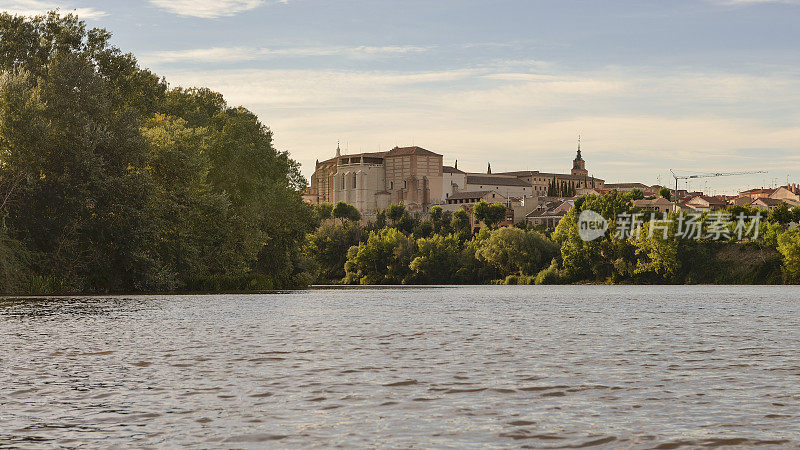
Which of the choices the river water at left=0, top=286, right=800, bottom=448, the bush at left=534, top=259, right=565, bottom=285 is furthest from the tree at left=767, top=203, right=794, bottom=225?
the river water at left=0, top=286, right=800, bottom=448

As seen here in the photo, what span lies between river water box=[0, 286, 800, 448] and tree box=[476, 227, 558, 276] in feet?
332

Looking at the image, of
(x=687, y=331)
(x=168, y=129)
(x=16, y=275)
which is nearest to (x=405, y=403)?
(x=687, y=331)

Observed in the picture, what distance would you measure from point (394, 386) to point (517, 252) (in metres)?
118

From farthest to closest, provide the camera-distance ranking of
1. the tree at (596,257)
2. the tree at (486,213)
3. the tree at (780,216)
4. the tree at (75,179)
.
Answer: the tree at (486,213) → the tree at (780,216) → the tree at (596,257) → the tree at (75,179)

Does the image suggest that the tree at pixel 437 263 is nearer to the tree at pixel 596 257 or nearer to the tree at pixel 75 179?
the tree at pixel 596 257

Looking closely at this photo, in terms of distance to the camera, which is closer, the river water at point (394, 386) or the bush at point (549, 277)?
the river water at point (394, 386)

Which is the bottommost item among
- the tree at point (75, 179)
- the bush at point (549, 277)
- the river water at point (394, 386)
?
the bush at point (549, 277)

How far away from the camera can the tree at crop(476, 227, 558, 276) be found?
132 meters

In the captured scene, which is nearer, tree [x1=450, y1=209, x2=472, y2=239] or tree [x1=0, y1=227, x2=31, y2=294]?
tree [x1=0, y1=227, x2=31, y2=294]

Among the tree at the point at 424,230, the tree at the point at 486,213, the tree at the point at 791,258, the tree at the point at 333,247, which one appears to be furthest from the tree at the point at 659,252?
the tree at the point at 486,213

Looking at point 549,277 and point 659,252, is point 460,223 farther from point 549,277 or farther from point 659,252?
point 659,252

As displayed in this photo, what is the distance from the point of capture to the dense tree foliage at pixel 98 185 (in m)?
51.5

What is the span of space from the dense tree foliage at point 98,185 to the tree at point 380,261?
7194 cm

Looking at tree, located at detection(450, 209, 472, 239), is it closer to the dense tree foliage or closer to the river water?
the dense tree foliage
